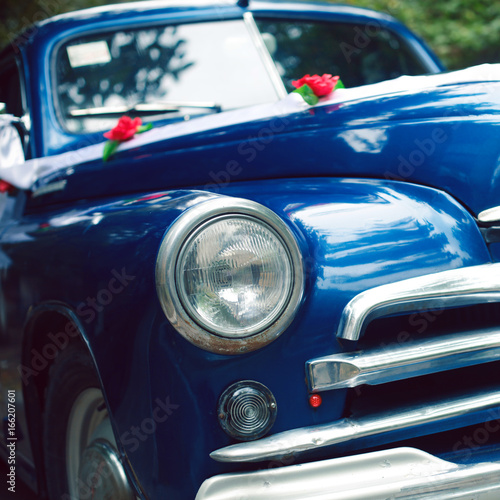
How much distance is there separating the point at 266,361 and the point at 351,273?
28 cm

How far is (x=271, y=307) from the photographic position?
1.41 meters

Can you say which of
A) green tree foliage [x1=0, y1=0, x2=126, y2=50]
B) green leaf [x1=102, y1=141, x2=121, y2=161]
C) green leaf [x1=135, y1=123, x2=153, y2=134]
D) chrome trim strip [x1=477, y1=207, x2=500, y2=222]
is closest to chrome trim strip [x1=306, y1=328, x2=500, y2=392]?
chrome trim strip [x1=477, y1=207, x2=500, y2=222]

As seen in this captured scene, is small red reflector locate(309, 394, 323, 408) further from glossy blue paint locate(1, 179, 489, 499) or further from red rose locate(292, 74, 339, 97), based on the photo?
red rose locate(292, 74, 339, 97)

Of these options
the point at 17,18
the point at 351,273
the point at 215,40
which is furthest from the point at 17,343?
the point at 17,18

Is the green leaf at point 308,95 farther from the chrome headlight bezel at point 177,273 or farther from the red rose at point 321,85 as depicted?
the chrome headlight bezel at point 177,273

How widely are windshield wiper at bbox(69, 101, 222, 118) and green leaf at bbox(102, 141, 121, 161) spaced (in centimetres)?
38

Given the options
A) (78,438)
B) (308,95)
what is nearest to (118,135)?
(308,95)

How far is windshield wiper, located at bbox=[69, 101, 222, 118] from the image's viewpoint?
8.59 feet

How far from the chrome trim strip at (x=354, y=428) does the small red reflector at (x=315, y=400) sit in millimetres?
47

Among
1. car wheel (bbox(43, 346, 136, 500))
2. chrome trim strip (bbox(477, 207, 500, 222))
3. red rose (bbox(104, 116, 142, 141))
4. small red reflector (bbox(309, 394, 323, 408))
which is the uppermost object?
red rose (bbox(104, 116, 142, 141))

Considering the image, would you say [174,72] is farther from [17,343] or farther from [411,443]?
[411,443]

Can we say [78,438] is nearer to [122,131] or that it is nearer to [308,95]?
[122,131]

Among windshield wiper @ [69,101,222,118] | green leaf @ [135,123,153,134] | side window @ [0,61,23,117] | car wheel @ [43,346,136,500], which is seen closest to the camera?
car wheel @ [43,346,136,500]

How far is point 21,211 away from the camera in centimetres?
254
